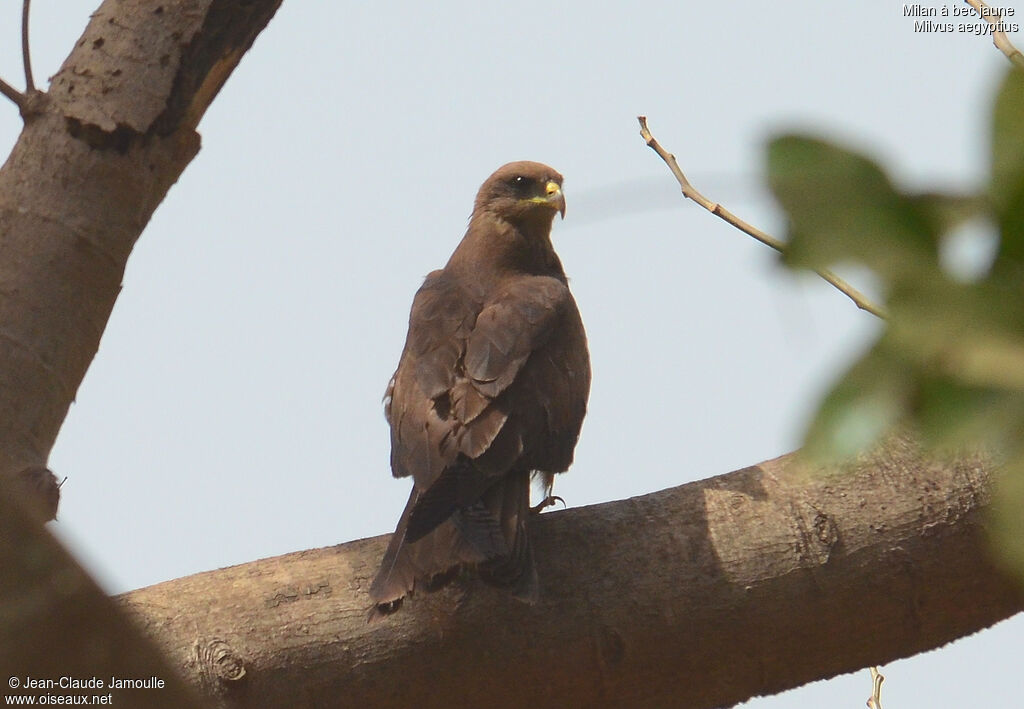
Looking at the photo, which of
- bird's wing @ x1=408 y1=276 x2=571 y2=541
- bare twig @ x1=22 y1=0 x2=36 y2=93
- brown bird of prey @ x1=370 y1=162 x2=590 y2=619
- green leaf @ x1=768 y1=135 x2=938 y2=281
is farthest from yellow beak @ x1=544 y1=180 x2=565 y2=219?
green leaf @ x1=768 y1=135 x2=938 y2=281

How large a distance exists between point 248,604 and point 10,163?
1428 mm

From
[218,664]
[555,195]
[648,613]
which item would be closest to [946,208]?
[648,613]

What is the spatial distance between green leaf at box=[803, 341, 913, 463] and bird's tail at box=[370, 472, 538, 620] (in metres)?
2.30

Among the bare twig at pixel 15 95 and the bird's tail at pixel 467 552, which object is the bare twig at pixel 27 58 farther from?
the bird's tail at pixel 467 552

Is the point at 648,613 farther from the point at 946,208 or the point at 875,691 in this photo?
the point at 946,208

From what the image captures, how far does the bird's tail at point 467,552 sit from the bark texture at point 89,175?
93 cm

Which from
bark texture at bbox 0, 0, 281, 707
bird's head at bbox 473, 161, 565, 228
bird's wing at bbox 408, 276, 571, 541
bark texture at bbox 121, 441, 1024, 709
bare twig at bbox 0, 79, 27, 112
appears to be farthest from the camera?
bird's head at bbox 473, 161, 565, 228

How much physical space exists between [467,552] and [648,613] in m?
0.56

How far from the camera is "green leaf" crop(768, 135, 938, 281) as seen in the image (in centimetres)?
77

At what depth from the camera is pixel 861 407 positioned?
30.7 inches

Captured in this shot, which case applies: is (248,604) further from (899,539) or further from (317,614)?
(899,539)

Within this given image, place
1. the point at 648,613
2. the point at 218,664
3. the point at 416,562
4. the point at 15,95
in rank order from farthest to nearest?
the point at 15,95, the point at 416,562, the point at 648,613, the point at 218,664

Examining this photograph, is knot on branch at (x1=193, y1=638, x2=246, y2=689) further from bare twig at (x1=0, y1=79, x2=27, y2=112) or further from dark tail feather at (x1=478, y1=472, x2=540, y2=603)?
bare twig at (x1=0, y1=79, x2=27, y2=112)

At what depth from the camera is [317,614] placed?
9.85 ft
